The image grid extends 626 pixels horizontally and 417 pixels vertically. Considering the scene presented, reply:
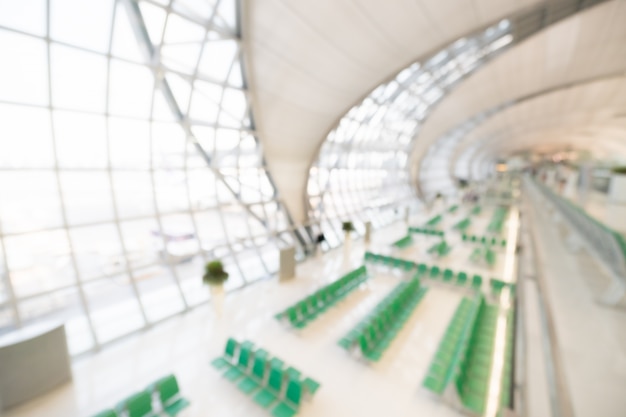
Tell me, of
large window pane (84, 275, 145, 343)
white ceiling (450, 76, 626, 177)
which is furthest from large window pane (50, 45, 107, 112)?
white ceiling (450, 76, 626, 177)

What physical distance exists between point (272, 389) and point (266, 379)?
1.07 feet

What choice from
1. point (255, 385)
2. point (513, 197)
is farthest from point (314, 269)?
point (513, 197)

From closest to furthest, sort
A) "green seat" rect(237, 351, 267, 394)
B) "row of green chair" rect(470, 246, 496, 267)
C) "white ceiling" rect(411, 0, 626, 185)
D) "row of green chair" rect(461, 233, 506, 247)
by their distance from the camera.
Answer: "green seat" rect(237, 351, 267, 394) → "row of green chair" rect(470, 246, 496, 267) → "white ceiling" rect(411, 0, 626, 185) → "row of green chair" rect(461, 233, 506, 247)

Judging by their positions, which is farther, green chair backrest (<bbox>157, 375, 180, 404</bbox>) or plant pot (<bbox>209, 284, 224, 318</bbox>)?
plant pot (<bbox>209, 284, 224, 318</bbox>)

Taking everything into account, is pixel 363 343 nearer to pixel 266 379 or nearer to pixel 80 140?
pixel 266 379

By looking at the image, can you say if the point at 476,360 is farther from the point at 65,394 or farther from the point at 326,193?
the point at 326,193

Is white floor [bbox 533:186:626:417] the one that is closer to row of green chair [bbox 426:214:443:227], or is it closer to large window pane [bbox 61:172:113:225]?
row of green chair [bbox 426:214:443:227]

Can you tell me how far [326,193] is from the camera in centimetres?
2291

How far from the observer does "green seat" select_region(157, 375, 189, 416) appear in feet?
18.7

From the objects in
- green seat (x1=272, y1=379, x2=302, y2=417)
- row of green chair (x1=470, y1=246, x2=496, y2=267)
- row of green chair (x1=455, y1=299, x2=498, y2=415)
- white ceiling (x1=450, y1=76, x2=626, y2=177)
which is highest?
white ceiling (x1=450, y1=76, x2=626, y2=177)

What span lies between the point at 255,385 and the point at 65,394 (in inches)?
174

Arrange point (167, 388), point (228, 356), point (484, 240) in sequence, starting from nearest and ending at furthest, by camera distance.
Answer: point (167, 388) → point (228, 356) → point (484, 240)

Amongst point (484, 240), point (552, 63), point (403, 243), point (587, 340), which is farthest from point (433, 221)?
point (587, 340)

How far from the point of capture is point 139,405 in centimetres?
539
